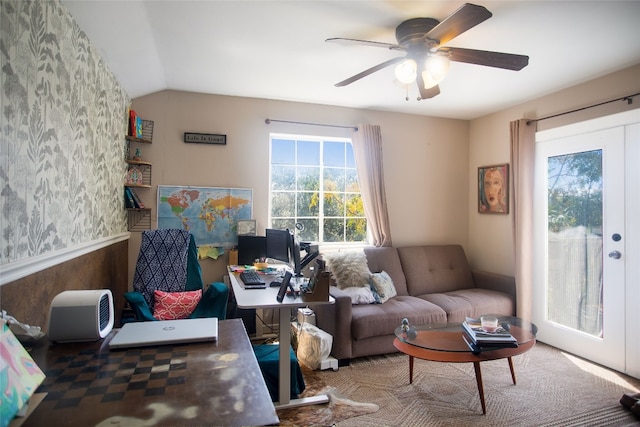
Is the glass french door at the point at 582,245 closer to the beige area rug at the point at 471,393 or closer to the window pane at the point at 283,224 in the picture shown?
the beige area rug at the point at 471,393

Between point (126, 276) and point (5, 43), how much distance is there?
93.3 inches

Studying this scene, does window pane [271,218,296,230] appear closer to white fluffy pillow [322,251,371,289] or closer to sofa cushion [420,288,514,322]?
white fluffy pillow [322,251,371,289]

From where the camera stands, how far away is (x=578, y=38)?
7.75 feet

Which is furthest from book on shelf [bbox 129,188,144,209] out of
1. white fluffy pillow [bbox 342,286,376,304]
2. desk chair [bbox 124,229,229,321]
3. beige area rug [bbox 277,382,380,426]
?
beige area rug [bbox 277,382,380,426]

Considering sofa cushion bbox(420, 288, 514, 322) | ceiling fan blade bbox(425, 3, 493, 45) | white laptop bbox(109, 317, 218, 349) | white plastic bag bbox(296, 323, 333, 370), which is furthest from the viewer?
sofa cushion bbox(420, 288, 514, 322)

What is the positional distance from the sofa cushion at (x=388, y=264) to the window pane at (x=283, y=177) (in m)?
1.12

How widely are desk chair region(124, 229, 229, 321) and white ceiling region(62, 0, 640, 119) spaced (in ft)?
4.46

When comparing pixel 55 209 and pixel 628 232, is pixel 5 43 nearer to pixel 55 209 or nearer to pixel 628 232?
Result: pixel 55 209

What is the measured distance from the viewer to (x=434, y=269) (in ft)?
13.1

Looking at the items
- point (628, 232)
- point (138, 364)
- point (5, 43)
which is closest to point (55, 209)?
point (5, 43)

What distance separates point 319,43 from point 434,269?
2.74 m

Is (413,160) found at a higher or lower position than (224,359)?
higher

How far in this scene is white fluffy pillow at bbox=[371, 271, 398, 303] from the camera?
132 inches

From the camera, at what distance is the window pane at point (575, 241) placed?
3055mm
